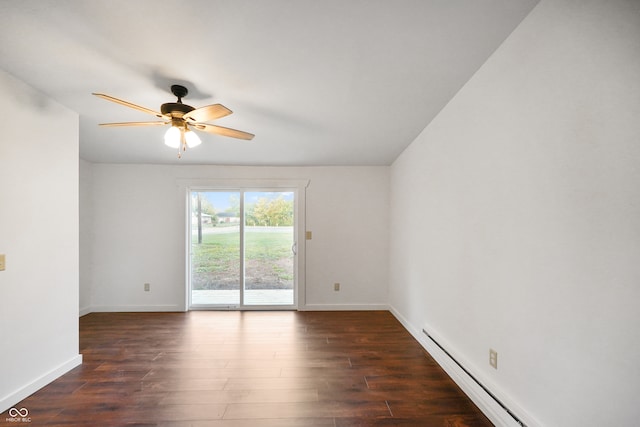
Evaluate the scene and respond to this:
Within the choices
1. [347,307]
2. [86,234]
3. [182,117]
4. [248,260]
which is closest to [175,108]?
[182,117]

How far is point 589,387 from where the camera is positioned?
47.5 inches

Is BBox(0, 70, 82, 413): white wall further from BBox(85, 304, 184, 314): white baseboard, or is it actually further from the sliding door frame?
the sliding door frame

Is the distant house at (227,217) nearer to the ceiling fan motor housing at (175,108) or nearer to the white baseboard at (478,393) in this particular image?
the ceiling fan motor housing at (175,108)

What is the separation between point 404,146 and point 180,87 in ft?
8.53

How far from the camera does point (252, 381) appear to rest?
2.33m

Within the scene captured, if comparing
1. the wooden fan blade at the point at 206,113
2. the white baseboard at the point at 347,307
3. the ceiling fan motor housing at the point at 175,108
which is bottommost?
the white baseboard at the point at 347,307

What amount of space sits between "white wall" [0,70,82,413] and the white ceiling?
0.14 meters

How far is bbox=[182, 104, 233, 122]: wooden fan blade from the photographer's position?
1.93m

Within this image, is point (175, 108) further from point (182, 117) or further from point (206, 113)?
point (206, 113)

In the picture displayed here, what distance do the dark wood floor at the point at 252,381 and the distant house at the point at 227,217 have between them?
1.58m

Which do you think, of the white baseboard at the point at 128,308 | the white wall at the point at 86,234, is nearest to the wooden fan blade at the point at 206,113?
the white wall at the point at 86,234

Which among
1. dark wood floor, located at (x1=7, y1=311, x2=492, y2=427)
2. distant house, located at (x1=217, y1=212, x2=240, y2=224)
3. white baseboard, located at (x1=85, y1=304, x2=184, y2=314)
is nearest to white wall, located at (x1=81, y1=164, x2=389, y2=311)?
white baseboard, located at (x1=85, y1=304, x2=184, y2=314)

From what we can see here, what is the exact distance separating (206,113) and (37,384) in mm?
2479

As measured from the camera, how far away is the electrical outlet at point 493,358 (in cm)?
183
